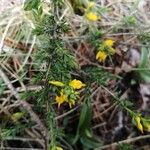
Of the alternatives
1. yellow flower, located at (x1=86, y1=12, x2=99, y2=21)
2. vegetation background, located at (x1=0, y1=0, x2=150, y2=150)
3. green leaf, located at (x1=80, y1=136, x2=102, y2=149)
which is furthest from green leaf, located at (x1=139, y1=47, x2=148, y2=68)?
green leaf, located at (x1=80, y1=136, x2=102, y2=149)

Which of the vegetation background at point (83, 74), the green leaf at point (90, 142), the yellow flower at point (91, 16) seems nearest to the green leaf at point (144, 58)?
the vegetation background at point (83, 74)

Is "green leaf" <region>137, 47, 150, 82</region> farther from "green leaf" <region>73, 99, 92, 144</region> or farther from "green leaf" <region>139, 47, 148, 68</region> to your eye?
"green leaf" <region>73, 99, 92, 144</region>

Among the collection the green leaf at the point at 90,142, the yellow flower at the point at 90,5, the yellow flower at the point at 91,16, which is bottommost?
the green leaf at the point at 90,142

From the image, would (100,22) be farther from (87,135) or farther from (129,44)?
(87,135)

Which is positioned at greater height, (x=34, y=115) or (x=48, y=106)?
(x=48, y=106)

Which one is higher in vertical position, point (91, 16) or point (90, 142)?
point (91, 16)

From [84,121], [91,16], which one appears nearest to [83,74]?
[84,121]

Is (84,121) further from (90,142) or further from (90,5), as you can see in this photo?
(90,5)

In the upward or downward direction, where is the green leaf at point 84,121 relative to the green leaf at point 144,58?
downward

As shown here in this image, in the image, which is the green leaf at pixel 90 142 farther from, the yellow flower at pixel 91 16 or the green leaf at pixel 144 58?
the yellow flower at pixel 91 16

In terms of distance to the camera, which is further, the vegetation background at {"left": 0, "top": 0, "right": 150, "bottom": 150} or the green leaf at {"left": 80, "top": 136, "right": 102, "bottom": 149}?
the green leaf at {"left": 80, "top": 136, "right": 102, "bottom": 149}

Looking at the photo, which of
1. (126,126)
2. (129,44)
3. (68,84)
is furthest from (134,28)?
(68,84)
